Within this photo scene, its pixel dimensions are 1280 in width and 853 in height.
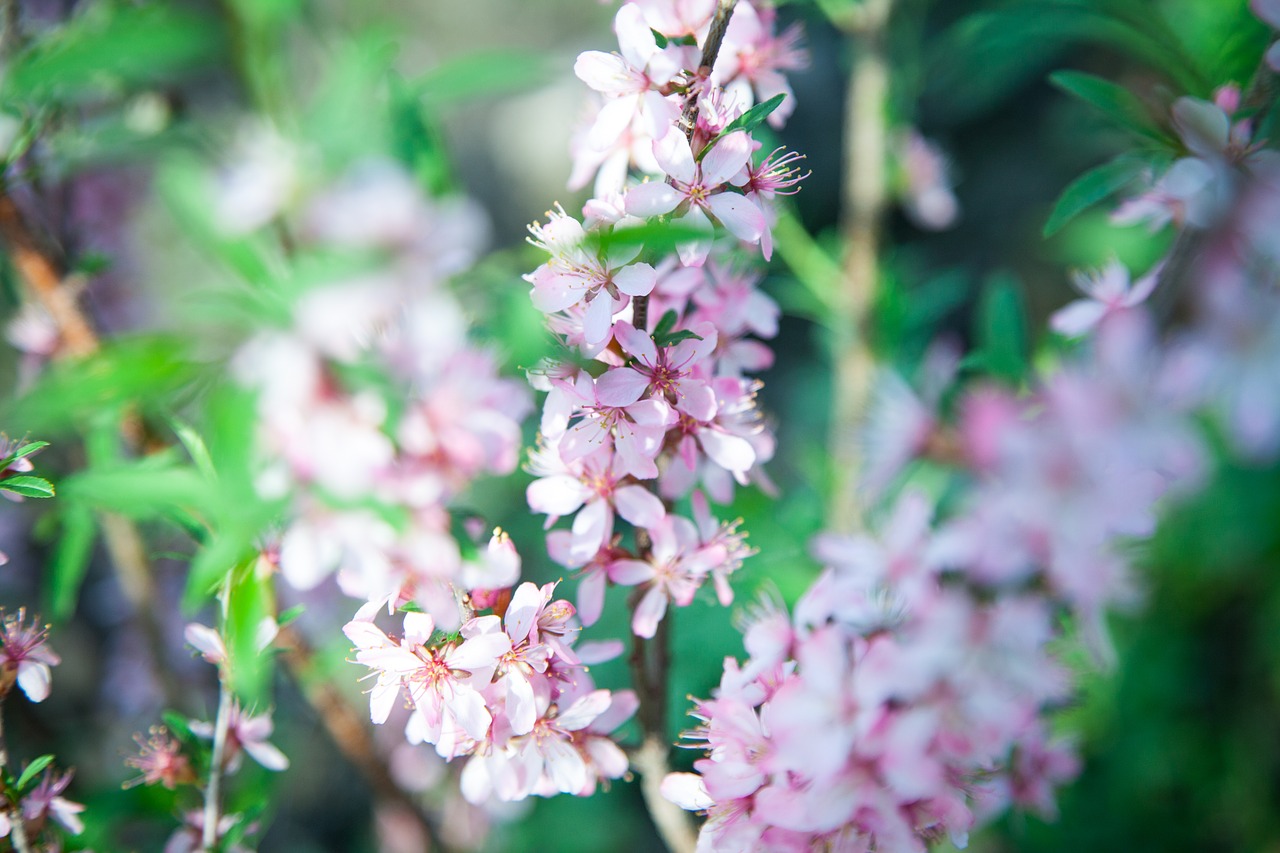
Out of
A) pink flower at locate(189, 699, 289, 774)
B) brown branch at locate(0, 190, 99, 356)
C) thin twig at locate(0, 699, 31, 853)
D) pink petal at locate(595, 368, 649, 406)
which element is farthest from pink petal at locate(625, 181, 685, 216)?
brown branch at locate(0, 190, 99, 356)

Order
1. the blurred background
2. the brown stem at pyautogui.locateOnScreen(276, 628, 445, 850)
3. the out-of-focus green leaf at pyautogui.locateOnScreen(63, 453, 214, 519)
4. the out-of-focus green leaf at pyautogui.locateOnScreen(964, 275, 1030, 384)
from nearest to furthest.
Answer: the out-of-focus green leaf at pyautogui.locateOnScreen(63, 453, 214, 519) → the out-of-focus green leaf at pyautogui.locateOnScreen(964, 275, 1030, 384) → the blurred background → the brown stem at pyautogui.locateOnScreen(276, 628, 445, 850)

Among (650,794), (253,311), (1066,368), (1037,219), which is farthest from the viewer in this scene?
(1037,219)

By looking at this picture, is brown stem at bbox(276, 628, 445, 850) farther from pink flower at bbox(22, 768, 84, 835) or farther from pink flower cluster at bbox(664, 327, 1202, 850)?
pink flower cluster at bbox(664, 327, 1202, 850)

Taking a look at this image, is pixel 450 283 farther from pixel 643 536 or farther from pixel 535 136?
pixel 535 136

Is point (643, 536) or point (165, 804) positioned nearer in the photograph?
point (643, 536)

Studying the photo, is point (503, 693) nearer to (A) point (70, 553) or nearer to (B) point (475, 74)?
(A) point (70, 553)

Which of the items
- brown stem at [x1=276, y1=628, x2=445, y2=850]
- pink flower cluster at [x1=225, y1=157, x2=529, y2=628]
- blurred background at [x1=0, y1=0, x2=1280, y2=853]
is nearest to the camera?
pink flower cluster at [x1=225, y1=157, x2=529, y2=628]

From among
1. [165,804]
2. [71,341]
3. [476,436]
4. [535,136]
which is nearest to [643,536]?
[476,436]
